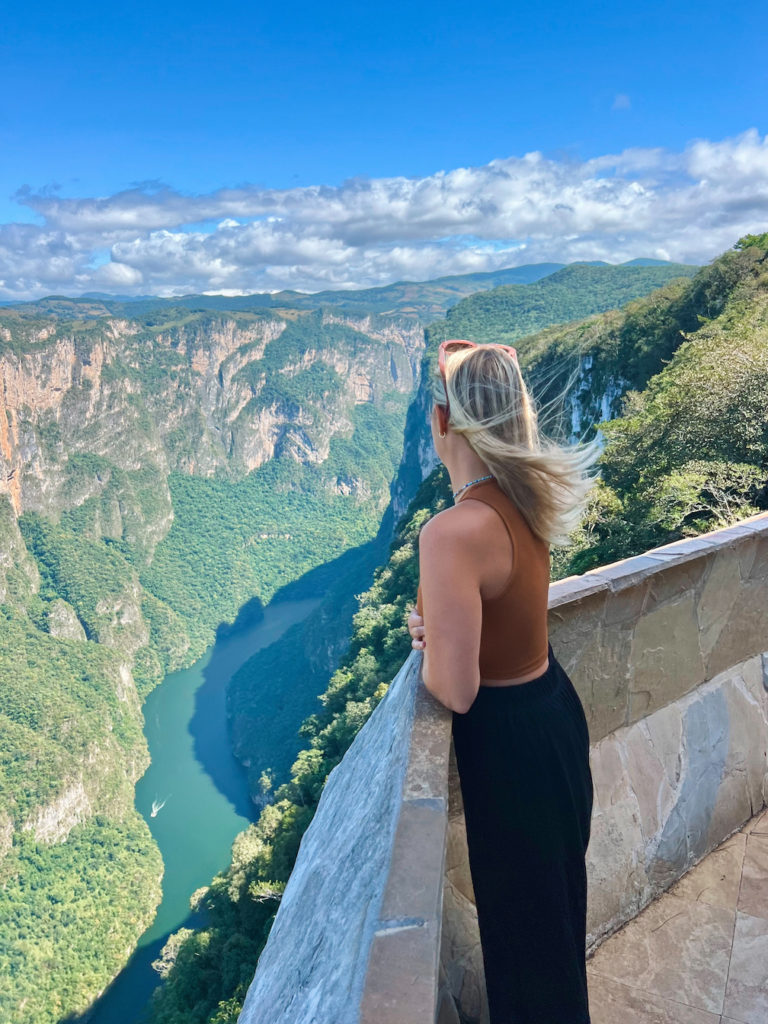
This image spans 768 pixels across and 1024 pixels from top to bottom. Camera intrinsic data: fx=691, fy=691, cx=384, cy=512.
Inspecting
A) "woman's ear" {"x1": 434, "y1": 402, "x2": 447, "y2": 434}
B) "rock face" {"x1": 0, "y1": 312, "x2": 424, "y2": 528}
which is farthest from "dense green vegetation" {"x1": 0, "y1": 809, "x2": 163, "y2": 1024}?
"rock face" {"x1": 0, "y1": 312, "x2": 424, "y2": 528}

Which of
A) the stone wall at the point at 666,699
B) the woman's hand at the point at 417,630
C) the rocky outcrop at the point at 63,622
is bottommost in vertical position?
the rocky outcrop at the point at 63,622

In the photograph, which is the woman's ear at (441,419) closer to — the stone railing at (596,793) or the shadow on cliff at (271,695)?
the stone railing at (596,793)

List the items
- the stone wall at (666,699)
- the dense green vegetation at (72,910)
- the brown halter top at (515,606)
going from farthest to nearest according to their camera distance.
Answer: the dense green vegetation at (72,910) → the stone wall at (666,699) → the brown halter top at (515,606)

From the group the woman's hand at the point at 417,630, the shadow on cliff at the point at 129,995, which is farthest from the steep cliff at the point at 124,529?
the woman's hand at the point at 417,630

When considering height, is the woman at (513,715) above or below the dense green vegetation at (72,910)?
above

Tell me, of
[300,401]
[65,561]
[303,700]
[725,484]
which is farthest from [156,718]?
[300,401]

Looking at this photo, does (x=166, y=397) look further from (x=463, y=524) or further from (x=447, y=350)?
(x=463, y=524)

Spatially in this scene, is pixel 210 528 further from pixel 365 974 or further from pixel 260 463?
pixel 365 974

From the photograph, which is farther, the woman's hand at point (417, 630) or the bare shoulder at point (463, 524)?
the woman's hand at point (417, 630)

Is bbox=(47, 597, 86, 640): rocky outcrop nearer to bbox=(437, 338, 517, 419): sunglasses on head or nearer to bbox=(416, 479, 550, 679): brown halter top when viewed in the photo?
bbox=(437, 338, 517, 419): sunglasses on head
